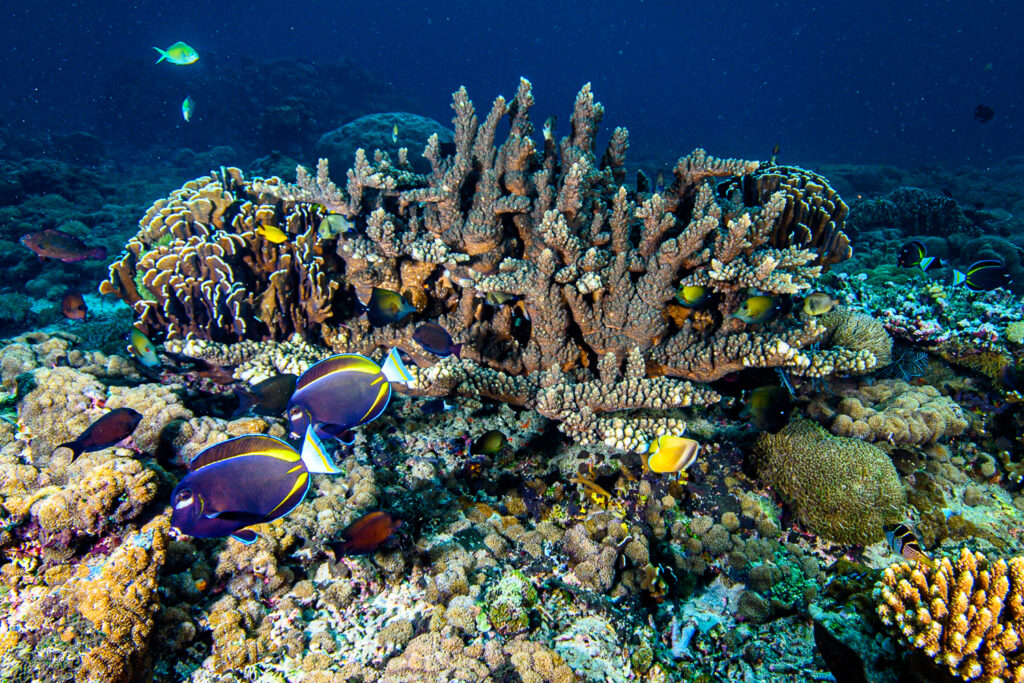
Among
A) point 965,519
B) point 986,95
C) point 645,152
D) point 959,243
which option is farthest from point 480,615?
point 986,95

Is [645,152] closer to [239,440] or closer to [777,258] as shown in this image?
[777,258]

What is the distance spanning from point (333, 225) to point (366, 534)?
317cm

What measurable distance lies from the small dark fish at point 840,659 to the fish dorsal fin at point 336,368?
3.08 metres

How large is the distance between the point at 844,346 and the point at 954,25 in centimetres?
13943

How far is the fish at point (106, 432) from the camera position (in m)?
3.01

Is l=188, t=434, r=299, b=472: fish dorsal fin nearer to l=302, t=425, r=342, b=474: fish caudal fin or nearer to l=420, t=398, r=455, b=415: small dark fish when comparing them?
l=302, t=425, r=342, b=474: fish caudal fin

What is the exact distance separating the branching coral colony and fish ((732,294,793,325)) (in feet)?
0.34

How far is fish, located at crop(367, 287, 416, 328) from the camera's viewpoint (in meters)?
3.73

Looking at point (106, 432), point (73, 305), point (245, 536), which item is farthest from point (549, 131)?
point (73, 305)

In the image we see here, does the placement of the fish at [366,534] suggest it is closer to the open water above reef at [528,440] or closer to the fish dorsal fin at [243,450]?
the open water above reef at [528,440]

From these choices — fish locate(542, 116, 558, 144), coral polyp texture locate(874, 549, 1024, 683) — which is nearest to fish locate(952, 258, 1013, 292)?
coral polyp texture locate(874, 549, 1024, 683)

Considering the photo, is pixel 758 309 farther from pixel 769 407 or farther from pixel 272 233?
pixel 272 233

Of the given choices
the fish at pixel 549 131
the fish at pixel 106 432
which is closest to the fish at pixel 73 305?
the fish at pixel 106 432

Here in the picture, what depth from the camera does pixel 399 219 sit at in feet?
15.0
